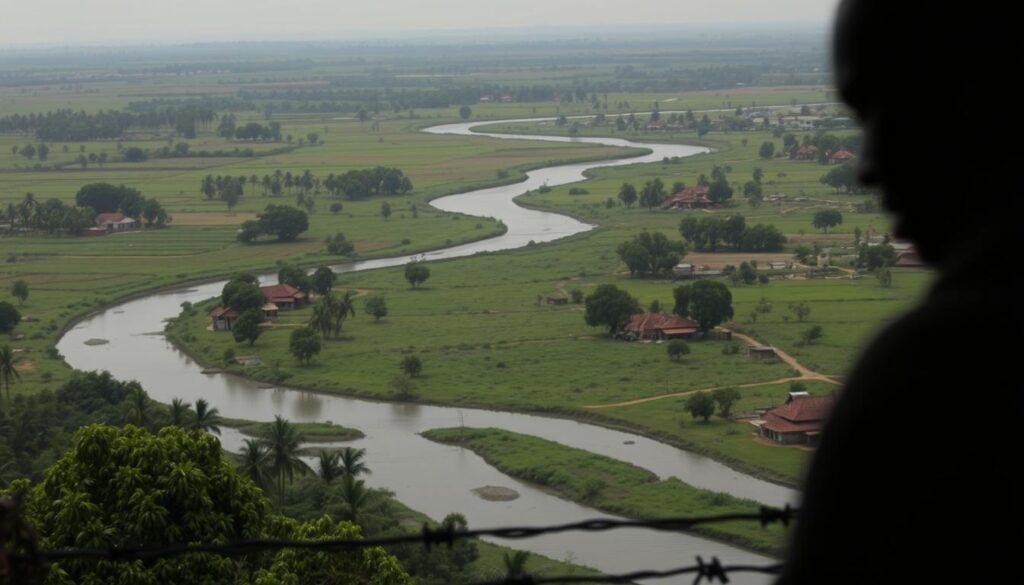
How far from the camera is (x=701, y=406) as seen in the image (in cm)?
1784

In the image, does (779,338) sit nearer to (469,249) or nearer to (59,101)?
(469,249)

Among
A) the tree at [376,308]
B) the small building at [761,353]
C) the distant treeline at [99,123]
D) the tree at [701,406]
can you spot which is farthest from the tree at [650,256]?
the distant treeline at [99,123]

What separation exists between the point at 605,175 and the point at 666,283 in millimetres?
17673

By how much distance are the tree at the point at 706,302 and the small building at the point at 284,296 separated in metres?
7.22

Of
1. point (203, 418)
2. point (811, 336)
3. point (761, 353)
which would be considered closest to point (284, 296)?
point (761, 353)

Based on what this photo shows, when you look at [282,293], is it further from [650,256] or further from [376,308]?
[650,256]

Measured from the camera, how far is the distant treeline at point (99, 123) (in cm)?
6238

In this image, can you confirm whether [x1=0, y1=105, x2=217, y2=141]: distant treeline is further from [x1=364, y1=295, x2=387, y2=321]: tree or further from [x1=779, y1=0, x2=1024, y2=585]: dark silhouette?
[x1=779, y1=0, x2=1024, y2=585]: dark silhouette

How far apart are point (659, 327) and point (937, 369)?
72.4 feet

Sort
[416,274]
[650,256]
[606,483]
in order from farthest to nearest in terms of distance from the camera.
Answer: [650,256], [416,274], [606,483]

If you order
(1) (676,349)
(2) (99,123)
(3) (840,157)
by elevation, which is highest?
(1) (676,349)

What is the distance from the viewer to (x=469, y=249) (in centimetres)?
3234

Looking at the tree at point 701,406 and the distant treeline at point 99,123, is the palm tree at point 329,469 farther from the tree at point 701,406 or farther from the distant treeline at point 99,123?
the distant treeline at point 99,123

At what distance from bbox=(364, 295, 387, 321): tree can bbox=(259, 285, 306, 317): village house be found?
2019 mm
